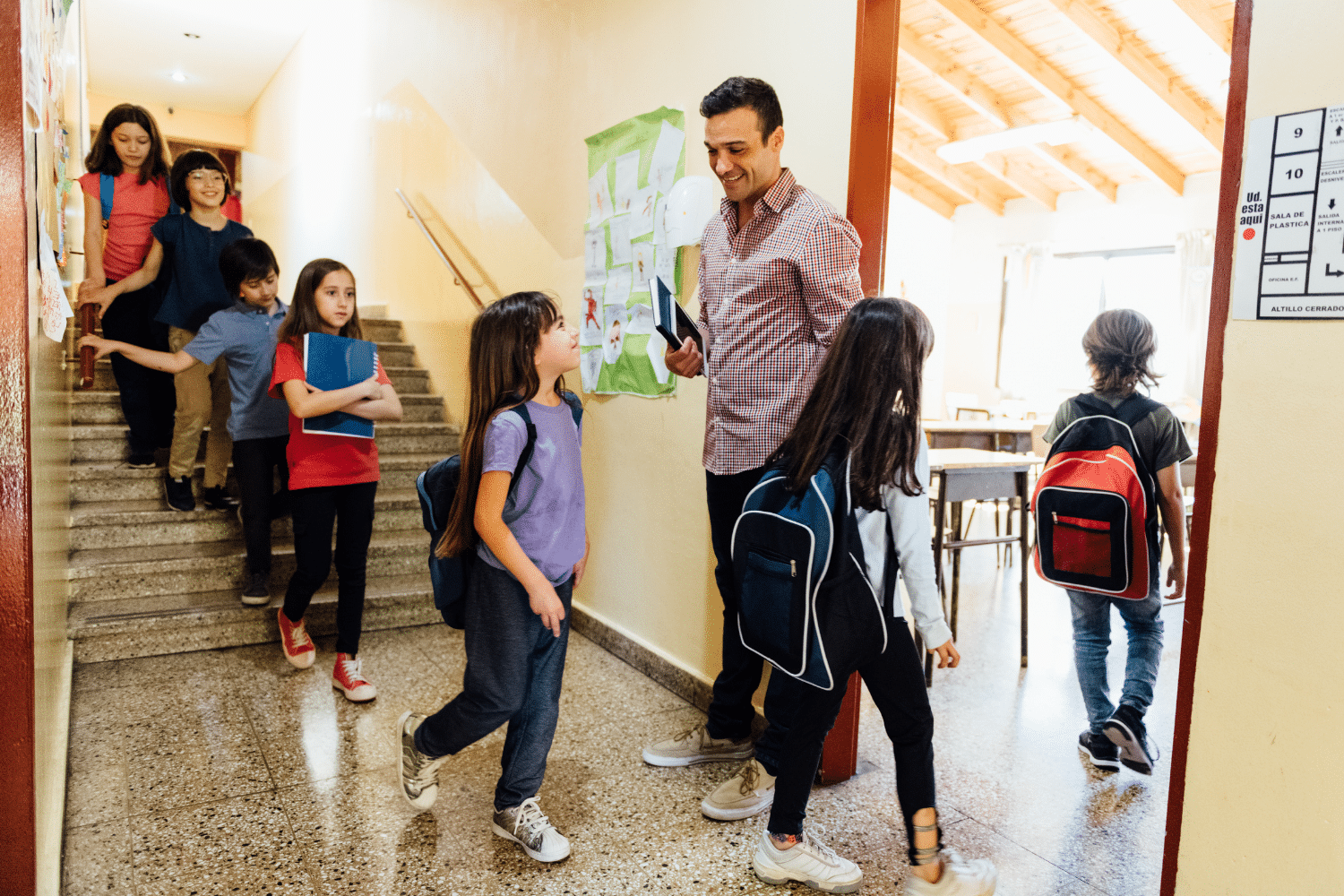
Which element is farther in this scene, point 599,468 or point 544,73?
point 544,73

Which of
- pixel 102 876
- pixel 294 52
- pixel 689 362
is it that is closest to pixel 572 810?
pixel 102 876

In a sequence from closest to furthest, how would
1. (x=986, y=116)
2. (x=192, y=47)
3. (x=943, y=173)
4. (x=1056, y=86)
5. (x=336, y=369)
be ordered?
(x=336, y=369), (x=1056, y=86), (x=986, y=116), (x=192, y=47), (x=943, y=173)

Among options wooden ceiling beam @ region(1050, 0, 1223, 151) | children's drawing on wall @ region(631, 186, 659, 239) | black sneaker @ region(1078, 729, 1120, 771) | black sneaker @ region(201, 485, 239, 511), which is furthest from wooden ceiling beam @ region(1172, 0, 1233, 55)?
black sneaker @ region(201, 485, 239, 511)

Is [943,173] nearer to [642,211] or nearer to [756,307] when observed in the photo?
[642,211]

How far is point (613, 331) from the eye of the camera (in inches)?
116

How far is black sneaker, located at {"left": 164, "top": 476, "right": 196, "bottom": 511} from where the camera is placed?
3.27m

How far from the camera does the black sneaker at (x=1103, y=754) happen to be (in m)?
2.29

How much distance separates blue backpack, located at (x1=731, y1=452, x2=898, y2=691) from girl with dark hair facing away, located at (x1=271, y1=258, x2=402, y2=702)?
53.4 inches

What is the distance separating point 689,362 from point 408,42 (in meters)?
4.15

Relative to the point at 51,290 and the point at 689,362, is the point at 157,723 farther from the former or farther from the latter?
the point at 689,362

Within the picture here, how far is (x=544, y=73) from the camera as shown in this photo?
348 cm

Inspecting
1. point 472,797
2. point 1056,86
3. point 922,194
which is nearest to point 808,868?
point 472,797

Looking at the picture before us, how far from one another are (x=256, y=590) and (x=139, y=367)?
3.38ft

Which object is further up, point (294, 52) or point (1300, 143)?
point (294, 52)
